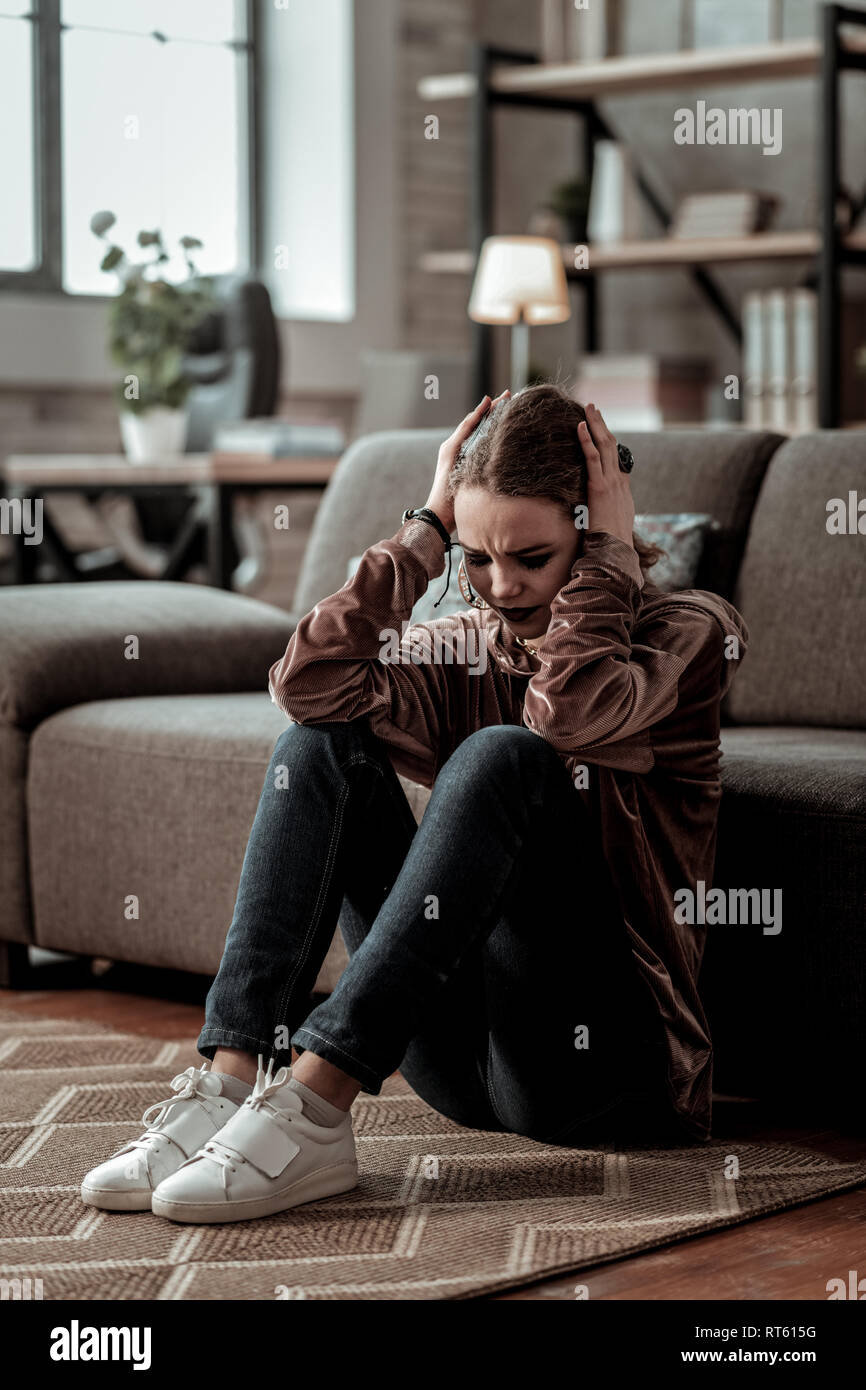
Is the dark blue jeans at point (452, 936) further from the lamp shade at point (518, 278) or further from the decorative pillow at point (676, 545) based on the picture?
the lamp shade at point (518, 278)

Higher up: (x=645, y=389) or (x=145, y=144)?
(x=145, y=144)

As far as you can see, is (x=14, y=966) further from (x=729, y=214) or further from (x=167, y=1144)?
(x=729, y=214)

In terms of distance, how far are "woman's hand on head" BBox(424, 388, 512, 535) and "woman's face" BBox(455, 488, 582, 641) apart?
54 mm

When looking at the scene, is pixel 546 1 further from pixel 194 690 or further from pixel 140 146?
pixel 194 690

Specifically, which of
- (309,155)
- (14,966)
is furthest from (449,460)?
(309,155)

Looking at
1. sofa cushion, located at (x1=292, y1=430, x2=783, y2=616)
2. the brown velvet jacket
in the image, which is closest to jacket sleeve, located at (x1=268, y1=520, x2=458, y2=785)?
the brown velvet jacket

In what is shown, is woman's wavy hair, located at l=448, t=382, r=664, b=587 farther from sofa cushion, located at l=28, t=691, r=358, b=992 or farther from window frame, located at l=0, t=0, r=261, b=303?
window frame, located at l=0, t=0, r=261, b=303

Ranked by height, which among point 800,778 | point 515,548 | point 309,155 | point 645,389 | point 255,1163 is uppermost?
point 309,155

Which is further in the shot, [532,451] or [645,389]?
[645,389]

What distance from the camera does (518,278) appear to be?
15.2ft

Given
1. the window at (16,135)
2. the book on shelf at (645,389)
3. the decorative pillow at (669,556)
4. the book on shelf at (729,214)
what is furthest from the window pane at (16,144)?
the decorative pillow at (669,556)

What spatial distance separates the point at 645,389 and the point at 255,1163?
3.72 metres

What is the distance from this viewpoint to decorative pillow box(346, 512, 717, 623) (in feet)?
7.66
